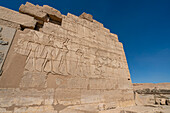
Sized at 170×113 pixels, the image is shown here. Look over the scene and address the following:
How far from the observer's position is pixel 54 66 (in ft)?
9.45

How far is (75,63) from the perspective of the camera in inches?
131

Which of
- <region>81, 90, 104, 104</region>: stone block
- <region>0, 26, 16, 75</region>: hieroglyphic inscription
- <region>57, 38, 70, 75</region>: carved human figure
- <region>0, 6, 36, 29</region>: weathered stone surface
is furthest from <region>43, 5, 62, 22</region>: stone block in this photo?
<region>81, 90, 104, 104</region>: stone block


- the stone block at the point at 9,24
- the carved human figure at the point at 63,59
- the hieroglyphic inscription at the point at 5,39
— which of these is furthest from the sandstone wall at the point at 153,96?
the stone block at the point at 9,24

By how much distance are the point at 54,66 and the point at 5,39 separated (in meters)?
1.56

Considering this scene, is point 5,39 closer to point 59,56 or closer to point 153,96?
point 59,56

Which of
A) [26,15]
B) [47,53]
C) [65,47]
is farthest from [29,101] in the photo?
[26,15]

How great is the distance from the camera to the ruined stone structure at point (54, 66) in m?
2.35

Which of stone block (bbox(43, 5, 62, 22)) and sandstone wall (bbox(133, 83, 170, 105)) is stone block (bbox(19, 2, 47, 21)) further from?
sandstone wall (bbox(133, 83, 170, 105))

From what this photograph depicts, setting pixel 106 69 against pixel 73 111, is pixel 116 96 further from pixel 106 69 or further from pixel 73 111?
pixel 73 111

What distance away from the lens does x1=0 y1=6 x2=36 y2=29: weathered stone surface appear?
9.12 ft

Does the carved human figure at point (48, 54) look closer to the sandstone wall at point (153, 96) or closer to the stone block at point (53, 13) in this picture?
the stone block at point (53, 13)

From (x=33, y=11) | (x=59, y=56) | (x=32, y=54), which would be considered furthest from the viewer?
(x=33, y=11)

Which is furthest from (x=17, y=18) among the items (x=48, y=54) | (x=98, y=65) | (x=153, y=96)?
(x=153, y=96)

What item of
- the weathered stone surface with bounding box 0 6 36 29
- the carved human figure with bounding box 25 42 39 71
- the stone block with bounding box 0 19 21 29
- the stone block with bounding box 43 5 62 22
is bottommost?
the carved human figure with bounding box 25 42 39 71
